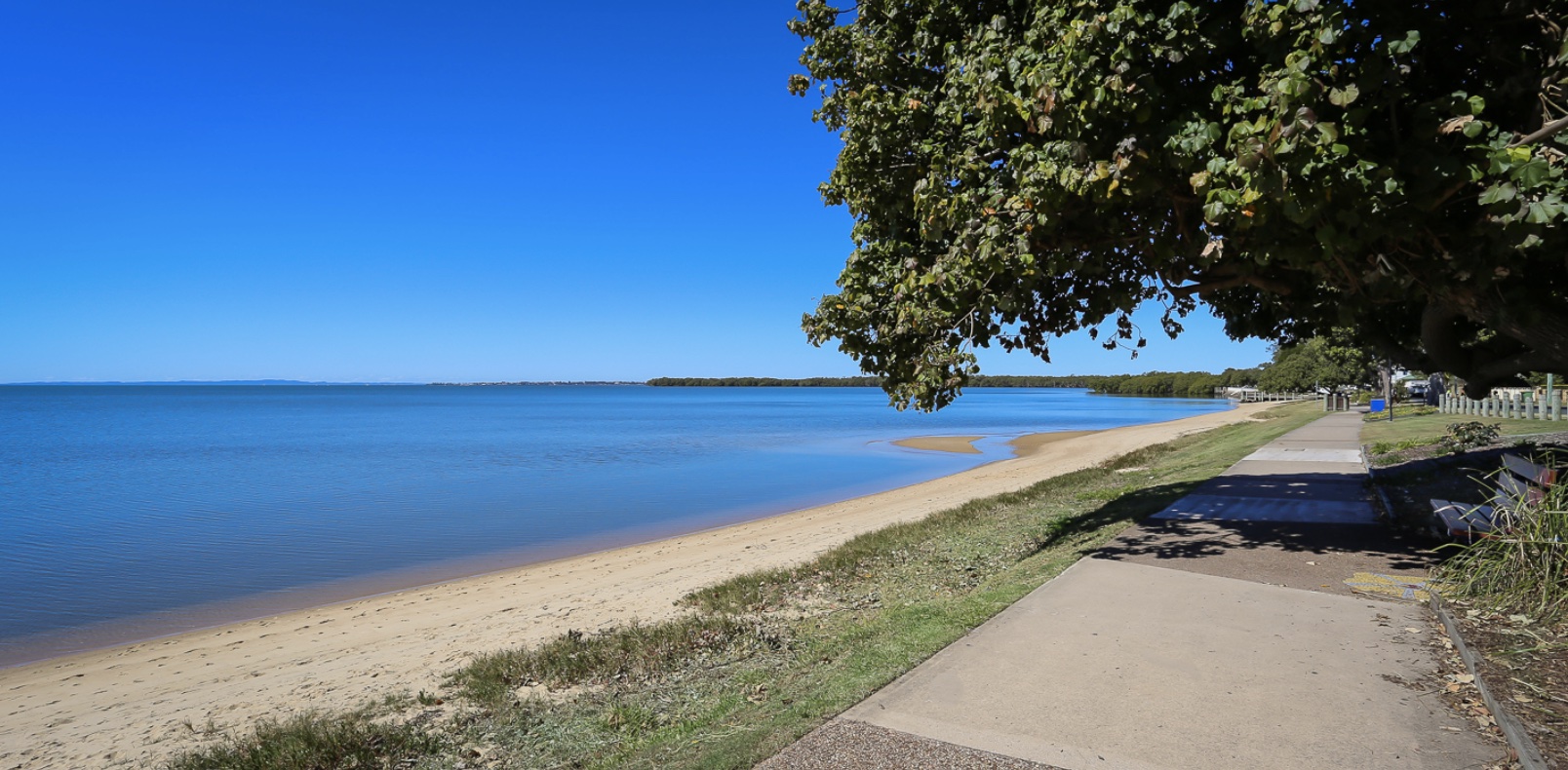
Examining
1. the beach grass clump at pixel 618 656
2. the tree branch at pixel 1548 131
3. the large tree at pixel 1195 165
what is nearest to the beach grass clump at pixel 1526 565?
the large tree at pixel 1195 165

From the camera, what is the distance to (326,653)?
30.7ft

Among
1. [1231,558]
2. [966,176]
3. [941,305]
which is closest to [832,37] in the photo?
[966,176]

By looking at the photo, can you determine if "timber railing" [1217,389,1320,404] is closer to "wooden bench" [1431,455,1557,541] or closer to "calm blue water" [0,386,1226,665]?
"calm blue water" [0,386,1226,665]

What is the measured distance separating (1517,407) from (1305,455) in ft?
38.5

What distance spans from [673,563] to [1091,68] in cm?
993

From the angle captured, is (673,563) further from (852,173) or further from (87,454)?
(87,454)

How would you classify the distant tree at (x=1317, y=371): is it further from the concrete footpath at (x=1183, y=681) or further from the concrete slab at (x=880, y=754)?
the concrete slab at (x=880, y=754)

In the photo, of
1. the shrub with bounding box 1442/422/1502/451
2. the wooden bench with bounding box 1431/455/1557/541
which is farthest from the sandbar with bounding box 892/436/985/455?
the wooden bench with bounding box 1431/455/1557/541

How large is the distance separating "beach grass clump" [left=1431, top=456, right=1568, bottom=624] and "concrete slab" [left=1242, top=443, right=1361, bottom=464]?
11.5 meters

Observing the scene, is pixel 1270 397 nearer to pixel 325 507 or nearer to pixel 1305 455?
pixel 1305 455

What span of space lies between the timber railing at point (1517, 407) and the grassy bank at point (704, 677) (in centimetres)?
1709

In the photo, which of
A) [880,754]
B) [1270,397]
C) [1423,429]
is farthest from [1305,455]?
[1270,397]

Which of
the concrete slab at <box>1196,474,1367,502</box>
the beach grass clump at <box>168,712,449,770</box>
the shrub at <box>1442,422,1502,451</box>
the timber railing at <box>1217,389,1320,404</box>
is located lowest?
the beach grass clump at <box>168,712,449,770</box>

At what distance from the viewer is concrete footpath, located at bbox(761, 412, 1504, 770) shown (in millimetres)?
3889
